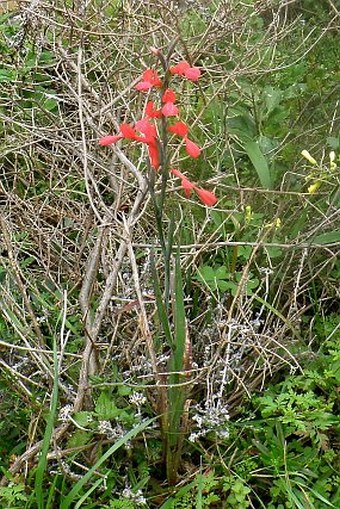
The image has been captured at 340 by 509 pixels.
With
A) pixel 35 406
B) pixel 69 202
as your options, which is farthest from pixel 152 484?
pixel 69 202

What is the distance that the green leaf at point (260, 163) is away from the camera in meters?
2.46

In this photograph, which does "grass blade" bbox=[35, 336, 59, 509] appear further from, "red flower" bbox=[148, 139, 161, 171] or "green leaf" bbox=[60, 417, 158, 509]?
"red flower" bbox=[148, 139, 161, 171]

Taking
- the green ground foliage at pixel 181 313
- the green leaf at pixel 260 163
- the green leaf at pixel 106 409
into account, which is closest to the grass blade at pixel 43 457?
the green ground foliage at pixel 181 313

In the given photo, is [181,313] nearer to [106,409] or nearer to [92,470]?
[106,409]

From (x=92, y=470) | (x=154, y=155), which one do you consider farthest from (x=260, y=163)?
Result: (x=92, y=470)

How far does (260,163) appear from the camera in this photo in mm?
2480

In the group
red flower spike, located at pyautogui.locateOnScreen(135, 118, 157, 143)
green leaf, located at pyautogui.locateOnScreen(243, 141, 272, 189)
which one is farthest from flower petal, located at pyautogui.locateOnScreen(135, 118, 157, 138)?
green leaf, located at pyautogui.locateOnScreen(243, 141, 272, 189)

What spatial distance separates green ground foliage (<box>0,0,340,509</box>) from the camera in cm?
199

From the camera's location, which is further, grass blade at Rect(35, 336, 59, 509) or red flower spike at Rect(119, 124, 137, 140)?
grass blade at Rect(35, 336, 59, 509)

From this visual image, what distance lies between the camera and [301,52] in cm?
306

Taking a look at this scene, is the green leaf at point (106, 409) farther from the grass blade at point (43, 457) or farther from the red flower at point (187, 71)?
the red flower at point (187, 71)

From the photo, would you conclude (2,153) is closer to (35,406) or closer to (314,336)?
(35,406)

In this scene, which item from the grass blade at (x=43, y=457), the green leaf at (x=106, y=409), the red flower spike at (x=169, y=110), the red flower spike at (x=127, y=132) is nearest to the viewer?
the red flower spike at (x=169, y=110)

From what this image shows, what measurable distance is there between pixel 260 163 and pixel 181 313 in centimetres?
74
